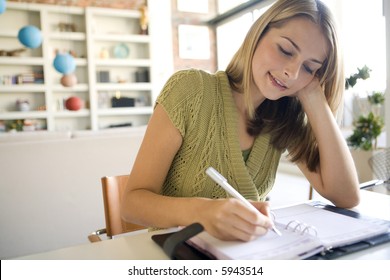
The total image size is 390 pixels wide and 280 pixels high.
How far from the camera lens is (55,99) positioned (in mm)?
5840

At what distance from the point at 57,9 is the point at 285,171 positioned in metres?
4.18

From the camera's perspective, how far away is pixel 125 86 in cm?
601

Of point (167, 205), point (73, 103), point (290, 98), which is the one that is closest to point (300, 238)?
point (167, 205)

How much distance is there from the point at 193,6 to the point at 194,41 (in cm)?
60

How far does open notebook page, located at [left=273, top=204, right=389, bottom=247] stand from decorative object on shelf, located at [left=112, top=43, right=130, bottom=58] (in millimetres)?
5770

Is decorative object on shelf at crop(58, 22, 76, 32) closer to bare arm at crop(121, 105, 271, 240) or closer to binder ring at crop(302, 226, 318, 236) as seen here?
bare arm at crop(121, 105, 271, 240)

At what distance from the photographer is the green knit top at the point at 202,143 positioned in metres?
0.83

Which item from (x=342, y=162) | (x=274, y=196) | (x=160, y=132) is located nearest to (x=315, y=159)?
(x=342, y=162)

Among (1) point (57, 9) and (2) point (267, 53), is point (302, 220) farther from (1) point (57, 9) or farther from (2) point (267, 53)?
(1) point (57, 9)

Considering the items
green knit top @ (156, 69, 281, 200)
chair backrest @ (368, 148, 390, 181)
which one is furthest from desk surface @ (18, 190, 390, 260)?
chair backrest @ (368, 148, 390, 181)

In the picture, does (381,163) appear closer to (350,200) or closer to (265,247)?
(350,200)

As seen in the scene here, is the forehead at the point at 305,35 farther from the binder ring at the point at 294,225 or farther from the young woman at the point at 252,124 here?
the binder ring at the point at 294,225

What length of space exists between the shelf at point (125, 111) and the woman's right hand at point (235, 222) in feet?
18.2

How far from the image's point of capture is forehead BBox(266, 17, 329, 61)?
80 cm
